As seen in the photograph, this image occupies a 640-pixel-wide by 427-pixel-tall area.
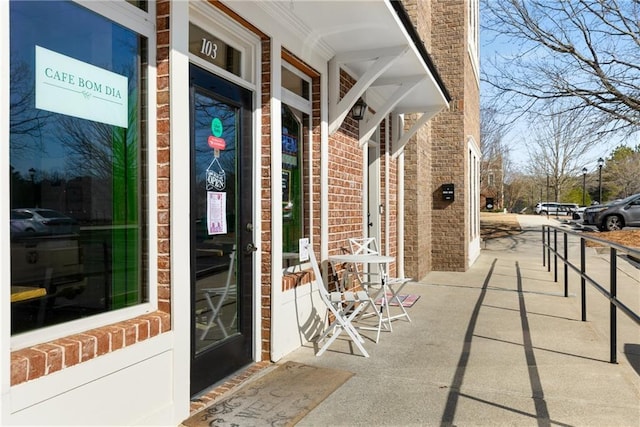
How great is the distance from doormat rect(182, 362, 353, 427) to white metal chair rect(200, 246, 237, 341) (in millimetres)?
464

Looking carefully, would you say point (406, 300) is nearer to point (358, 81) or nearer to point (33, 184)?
point (358, 81)

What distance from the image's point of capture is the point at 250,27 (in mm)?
3814

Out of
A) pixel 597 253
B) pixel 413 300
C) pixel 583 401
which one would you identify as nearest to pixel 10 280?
pixel 583 401

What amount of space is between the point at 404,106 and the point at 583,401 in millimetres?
5310

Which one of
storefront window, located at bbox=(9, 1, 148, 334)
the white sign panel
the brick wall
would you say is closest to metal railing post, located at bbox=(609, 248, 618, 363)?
the white sign panel

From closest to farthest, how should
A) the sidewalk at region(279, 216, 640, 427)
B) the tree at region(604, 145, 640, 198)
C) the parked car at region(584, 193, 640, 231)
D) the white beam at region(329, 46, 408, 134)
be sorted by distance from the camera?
the sidewalk at region(279, 216, 640, 427) < the white beam at region(329, 46, 408, 134) < the parked car at region(584, 193, 640, 231) < the tree at region(604, 145, 640, 198)

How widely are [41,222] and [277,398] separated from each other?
1.90m

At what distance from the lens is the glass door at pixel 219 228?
10.8 feet

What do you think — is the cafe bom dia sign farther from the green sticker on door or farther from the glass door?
the green sticker on door

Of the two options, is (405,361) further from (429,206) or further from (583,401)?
(429,206)

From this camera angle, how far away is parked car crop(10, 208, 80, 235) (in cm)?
209

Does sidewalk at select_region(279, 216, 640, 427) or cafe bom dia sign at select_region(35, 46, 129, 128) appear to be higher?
cafe bom dia sign at select_region(35, 46, 129, 128)

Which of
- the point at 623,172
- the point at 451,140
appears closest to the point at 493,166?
the point at 623,172

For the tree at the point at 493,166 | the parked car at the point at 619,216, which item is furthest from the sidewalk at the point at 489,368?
the tree at the point at 493,166
